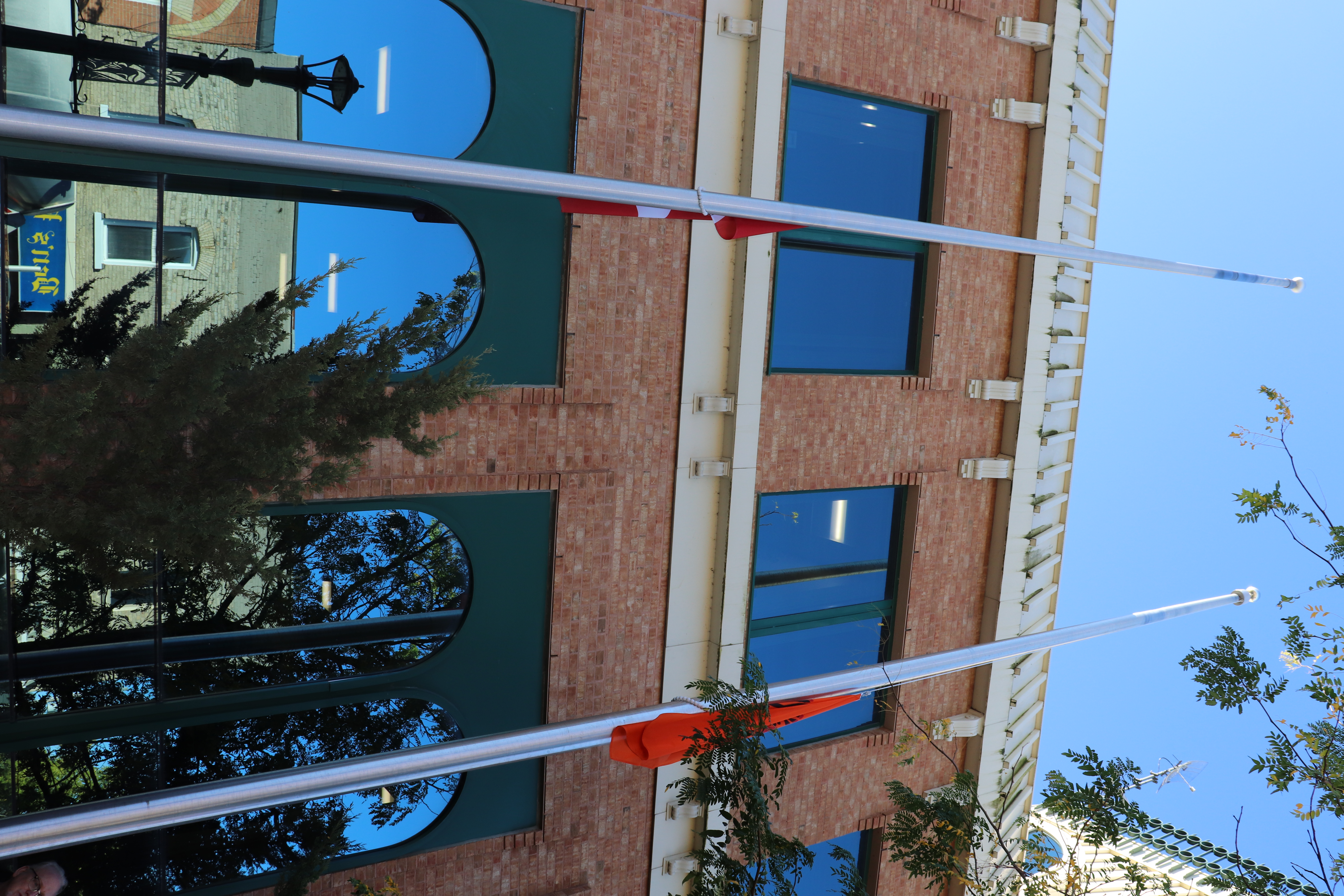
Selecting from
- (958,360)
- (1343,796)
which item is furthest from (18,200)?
(1343,796)

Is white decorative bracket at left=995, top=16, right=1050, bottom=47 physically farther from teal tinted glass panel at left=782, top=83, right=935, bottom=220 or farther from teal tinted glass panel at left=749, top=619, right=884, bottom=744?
teal tinted glass panel at left=749, top=619, right=884, bottom=744

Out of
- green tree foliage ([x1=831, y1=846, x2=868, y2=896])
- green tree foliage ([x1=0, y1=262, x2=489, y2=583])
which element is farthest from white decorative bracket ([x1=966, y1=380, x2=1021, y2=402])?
green tree foliage ([x1=0, y1=262, x2=489, y2=583])

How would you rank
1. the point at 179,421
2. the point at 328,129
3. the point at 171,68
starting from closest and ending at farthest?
the point at 179,421 → the point at 171,68 → the point at 328,129

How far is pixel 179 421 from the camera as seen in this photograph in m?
5.80

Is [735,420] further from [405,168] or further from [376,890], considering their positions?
[376,890]

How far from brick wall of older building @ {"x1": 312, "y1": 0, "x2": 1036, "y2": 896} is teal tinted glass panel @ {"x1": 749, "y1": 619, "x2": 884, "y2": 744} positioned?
0.90 feet

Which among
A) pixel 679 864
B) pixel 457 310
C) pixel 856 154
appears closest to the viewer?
pixel 457 310

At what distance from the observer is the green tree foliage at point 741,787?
7.42 metres

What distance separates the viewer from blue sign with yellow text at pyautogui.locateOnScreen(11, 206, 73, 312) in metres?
6.79

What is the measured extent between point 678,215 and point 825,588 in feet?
19.9

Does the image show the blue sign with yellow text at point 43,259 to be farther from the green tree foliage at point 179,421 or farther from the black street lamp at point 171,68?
the black street lamp at point 171,68

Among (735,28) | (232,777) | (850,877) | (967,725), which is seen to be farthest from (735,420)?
(232,777)

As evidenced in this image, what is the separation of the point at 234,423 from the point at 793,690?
5.79m

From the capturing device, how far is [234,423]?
242 inches
